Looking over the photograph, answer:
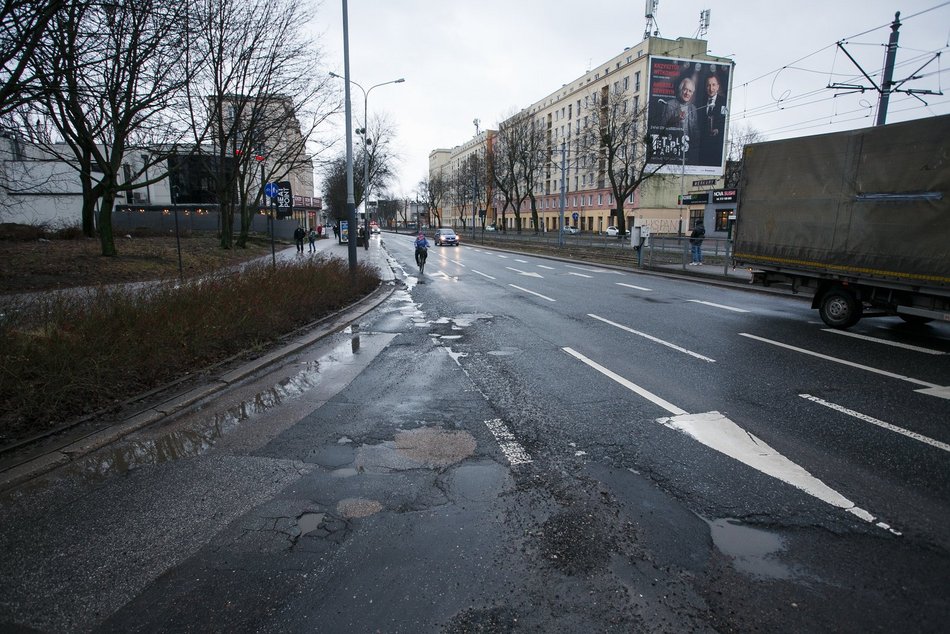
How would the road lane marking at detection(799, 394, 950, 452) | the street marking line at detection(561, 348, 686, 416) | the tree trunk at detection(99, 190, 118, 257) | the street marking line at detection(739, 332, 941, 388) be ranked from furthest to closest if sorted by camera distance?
the tree trunk at detection(99, 190, 118, 257), the street marking line at detection(739, 332, 941, 388), the street marking line at detection(561, 348, 686, 416), the road lane marking at detection(799, 394, 950, 452)

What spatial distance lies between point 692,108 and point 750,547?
75.2 metres

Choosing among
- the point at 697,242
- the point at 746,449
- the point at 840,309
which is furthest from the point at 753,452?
the point at 697,242

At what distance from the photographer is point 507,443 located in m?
4.55

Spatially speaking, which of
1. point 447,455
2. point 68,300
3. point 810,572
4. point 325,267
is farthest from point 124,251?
point 810,572

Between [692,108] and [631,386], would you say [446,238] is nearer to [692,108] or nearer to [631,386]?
[692,108]

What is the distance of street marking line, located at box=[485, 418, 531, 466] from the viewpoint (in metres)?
4.22

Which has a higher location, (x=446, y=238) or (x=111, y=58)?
(x=111, y=58)

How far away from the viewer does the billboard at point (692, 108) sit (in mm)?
64625

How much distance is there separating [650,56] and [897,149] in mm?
65315

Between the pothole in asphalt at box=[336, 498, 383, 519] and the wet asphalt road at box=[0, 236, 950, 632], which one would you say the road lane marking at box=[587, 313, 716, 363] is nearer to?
the wet asphalt road at box=[0, 236, 950, 632]

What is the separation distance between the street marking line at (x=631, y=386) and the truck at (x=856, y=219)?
5.68 meters

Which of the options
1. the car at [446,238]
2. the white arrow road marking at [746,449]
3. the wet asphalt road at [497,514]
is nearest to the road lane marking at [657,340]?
the wet asphalt road at [497,514]

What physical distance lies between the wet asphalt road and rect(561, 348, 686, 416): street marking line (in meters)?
0.10

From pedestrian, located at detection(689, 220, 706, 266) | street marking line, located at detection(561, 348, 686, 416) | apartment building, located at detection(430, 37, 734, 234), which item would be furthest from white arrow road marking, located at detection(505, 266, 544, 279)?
apartment building, located at detection(430, 37, 734, 234)
